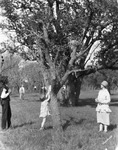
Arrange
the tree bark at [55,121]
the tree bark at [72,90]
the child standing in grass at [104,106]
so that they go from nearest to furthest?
the tree bark at [55,121] → the child standing in grass at [104,106] → the tree bark at [72,90]

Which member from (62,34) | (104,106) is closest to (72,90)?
(62,34)

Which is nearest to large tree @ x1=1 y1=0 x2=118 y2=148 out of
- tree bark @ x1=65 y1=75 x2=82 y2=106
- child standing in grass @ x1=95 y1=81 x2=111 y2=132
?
tree bark @ x1=65 y1=75 x2=82 y2=106

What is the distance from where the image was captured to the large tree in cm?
858

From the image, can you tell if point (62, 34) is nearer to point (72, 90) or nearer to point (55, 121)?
point (72, 90)

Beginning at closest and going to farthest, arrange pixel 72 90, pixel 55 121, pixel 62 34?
pixel 55 121
pixel 62 34
pixel 72 90

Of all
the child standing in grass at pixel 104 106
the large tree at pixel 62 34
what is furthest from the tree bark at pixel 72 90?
the child standing in grass at pixel 104 106

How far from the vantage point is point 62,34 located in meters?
15.4

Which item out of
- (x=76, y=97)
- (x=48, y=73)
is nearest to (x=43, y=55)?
(x=48, y=73)

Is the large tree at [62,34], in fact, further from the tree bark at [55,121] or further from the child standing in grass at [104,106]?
the child standing in grass at [104,106]

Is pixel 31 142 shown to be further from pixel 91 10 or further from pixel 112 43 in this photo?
pixel 112 43

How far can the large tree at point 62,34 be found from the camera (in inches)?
338

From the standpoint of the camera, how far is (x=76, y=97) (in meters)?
20.5

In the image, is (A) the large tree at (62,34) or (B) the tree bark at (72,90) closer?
(A) the large tree at (62,34)

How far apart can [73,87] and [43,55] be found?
11670mm
